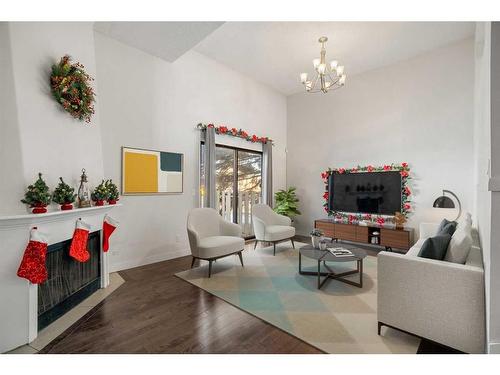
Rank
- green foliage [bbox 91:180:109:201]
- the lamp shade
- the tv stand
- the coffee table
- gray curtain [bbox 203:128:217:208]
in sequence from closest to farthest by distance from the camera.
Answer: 1. green foliage [bbox 91:180:109:201]
2. the coffee table
3. the lamp shade
4. the tv stand
5. gray curtain [bbox 203:128:217:208]

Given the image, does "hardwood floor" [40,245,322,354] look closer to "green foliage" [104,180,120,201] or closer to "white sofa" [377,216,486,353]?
"white sofa" [377,216,486,353]

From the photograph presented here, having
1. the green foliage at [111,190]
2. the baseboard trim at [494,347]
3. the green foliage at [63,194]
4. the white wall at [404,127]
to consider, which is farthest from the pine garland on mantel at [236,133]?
the baseboard trim at [494,347]

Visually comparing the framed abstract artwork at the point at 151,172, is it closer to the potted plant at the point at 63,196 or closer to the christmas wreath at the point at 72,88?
the christmas wreath at the point at 72,88

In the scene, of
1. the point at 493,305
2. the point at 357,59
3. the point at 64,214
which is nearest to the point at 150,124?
the point at 64,214

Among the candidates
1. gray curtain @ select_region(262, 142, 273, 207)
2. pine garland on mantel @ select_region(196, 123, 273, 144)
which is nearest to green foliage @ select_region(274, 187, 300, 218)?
gray curtain @ select_region(262, 142, 273, 207)

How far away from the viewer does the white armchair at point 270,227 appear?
434 cm

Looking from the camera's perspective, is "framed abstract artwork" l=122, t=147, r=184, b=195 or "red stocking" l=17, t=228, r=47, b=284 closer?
"red stocking" l=17, t=228, r=47, b=284

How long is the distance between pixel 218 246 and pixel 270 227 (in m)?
1.53

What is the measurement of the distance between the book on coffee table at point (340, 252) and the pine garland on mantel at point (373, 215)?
1.98 metres

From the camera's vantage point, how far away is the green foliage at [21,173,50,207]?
200 centimetres

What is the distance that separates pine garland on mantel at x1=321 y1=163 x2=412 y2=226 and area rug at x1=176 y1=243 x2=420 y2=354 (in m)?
1.16

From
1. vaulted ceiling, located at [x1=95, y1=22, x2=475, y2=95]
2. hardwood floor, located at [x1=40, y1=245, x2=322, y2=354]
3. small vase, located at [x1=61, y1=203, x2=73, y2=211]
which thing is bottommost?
hardwood floor, located at [x1=40, y1=245, x2=322, y2=354]

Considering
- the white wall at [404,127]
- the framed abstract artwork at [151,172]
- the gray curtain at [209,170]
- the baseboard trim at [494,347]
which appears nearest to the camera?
the baseboard trim at [494,347]

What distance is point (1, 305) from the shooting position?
1.85 meters
